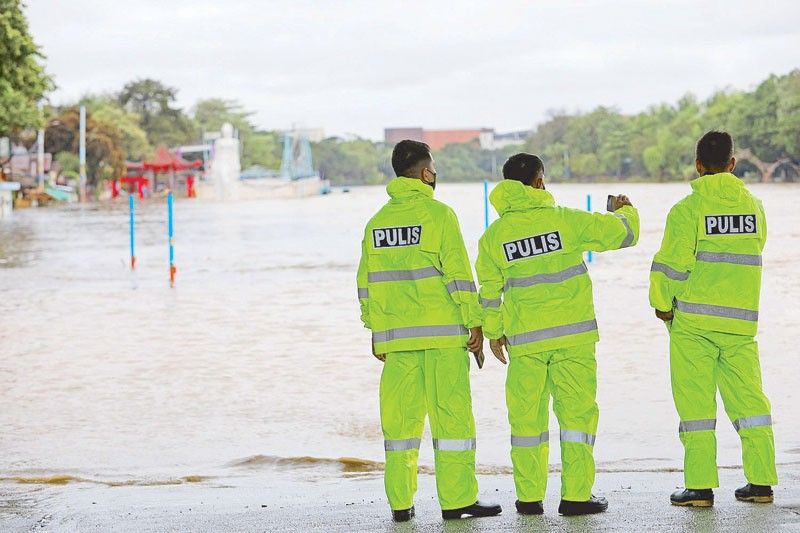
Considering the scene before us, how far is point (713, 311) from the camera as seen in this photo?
5.80m

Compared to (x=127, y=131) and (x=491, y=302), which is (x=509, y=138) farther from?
(x=491, y=302)

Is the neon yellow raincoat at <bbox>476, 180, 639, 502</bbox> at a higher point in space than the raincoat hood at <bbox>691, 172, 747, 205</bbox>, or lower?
lower

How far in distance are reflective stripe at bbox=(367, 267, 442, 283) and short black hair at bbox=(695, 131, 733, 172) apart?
1.33 m

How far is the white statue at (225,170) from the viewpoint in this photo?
111062mm

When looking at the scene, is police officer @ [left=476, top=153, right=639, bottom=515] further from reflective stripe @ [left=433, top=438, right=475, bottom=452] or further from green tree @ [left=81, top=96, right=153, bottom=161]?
green tree @ [left=81, top=96, right=153, bottom=161]

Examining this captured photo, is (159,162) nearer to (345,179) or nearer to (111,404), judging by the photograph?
(345,179)

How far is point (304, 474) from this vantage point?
7633 mm

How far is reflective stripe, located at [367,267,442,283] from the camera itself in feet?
19.0

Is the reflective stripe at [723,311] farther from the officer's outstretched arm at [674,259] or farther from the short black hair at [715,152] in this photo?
the short black hair at [715,152]

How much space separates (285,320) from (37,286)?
8131 millimetres

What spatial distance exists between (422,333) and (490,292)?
0.36 m

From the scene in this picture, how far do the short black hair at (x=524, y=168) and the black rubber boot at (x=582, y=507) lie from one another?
1.43 m

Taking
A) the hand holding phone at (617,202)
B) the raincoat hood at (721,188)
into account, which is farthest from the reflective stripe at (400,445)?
the raincoat hood at (721,188)

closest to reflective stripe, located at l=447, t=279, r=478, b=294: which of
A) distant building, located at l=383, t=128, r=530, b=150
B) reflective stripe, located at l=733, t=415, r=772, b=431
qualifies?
reflective stripe, located at l=733, t=415, r=772, b=431
